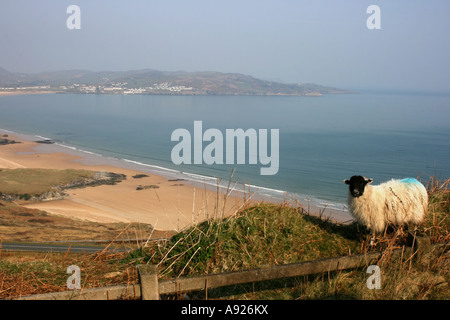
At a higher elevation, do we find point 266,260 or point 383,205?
point 383,205

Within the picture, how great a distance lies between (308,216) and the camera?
24.2ft

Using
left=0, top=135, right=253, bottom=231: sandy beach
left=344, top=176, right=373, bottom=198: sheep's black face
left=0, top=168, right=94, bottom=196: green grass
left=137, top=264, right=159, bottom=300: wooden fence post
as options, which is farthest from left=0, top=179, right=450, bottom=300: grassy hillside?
left=0, top=168, right=94, bottom=196: green grass

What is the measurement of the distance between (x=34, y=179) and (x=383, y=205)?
40.0 metres

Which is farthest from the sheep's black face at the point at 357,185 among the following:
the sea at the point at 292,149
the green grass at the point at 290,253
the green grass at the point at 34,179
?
the green grass at the point at 34,179

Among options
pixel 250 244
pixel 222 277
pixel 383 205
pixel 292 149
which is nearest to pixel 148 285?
pixel 222 277

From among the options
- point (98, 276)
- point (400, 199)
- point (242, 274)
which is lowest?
point (98, 276)

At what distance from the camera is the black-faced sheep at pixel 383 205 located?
6.89m

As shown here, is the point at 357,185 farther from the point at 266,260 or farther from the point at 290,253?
the point at 266,260

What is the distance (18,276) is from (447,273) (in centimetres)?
594

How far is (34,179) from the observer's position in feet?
132

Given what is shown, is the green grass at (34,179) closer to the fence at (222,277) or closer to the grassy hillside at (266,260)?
the grassy hillside at (266,260)

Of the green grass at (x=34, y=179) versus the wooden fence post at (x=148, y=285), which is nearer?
the wooden fence post at (x=148, y=285)

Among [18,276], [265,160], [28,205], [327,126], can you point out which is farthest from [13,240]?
[327,126]
